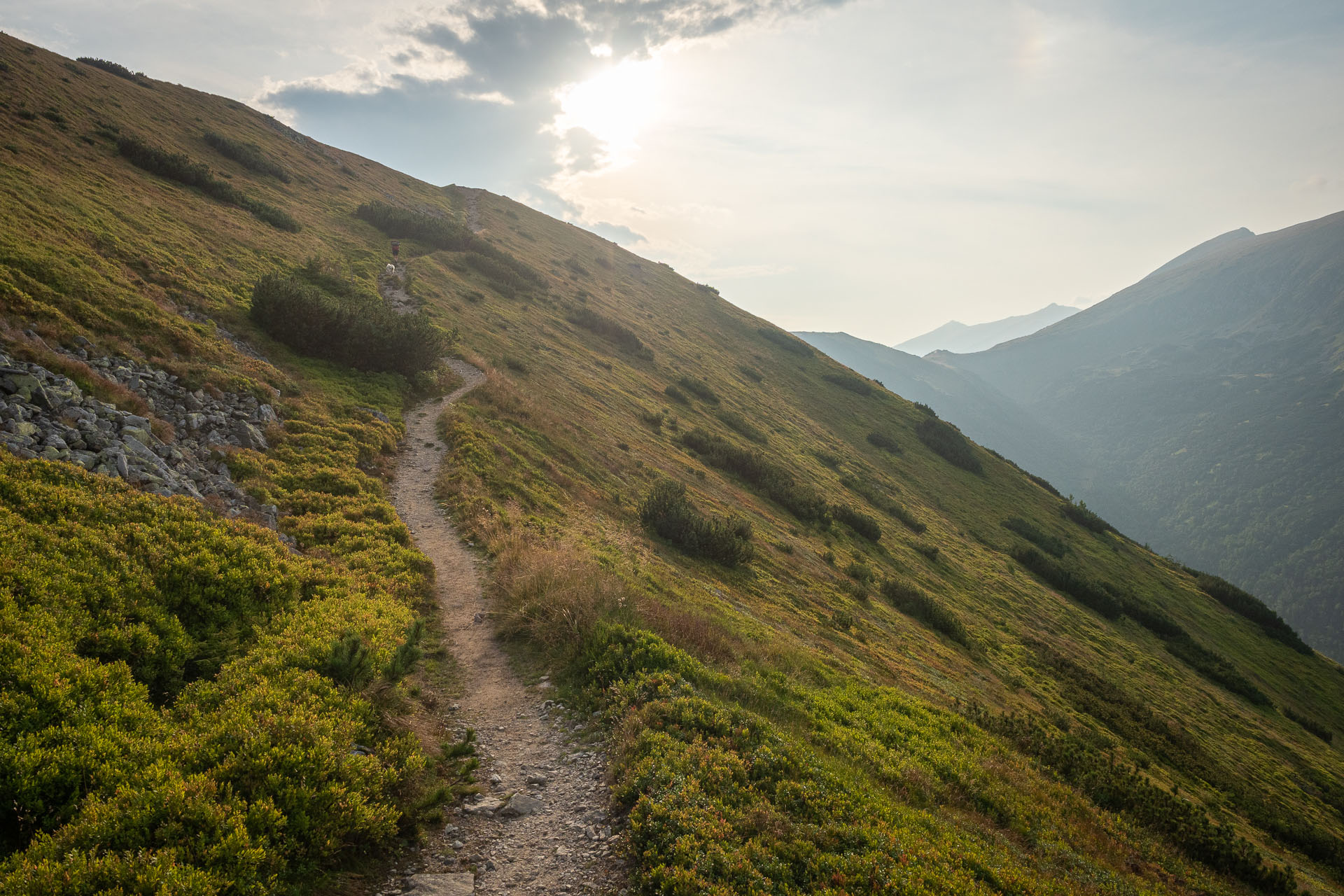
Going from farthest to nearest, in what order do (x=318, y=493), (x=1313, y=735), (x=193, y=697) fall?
(x=1313, y=735) → (x=318, y=493) → (x=193, y=697)

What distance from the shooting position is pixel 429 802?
262 inches

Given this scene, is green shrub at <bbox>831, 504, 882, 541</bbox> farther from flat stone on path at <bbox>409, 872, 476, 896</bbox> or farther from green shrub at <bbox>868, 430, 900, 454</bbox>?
flat stone on path at <bbox>409, 872, 476, 896</bbox>

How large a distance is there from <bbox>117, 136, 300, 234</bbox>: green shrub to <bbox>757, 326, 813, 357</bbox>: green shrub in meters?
56.4

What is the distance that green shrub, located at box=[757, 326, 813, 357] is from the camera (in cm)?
7481

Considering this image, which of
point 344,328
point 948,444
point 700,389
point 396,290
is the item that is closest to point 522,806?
point 344,328

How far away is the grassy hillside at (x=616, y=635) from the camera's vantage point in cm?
574

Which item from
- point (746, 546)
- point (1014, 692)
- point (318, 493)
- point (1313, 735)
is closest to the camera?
point (318, 493)

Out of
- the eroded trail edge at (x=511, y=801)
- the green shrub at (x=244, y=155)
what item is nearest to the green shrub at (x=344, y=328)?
the eroded trail edge at (x=511, y=801)

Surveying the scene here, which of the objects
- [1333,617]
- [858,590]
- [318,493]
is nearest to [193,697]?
[318,493]

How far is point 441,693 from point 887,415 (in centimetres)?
5804

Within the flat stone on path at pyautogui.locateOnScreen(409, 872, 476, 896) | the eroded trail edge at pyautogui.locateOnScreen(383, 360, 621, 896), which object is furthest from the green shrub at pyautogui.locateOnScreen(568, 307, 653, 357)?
the flat stone on path at pyautogui.locateOnScreen(409, 872, 476, 896)

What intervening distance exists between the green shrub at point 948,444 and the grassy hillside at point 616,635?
7.65 m

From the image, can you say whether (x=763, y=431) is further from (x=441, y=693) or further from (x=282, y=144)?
(x=282, y=144)

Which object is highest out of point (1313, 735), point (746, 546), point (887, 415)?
point (887, 415)
